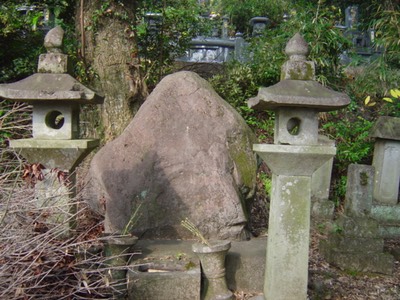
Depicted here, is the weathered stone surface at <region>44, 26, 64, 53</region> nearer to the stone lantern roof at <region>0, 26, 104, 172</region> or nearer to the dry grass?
the stone lantern roof at <region>0, 26, 104, 172</region>

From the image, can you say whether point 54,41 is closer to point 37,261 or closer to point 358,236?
point 37,261

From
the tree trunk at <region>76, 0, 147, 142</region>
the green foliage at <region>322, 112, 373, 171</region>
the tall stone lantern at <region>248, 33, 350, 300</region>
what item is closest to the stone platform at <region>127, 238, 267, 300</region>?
the tall stone lantern at <region>248, 33, 350, 300</region>

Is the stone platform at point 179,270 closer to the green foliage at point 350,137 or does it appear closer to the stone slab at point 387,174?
the stone slab at point 387,174

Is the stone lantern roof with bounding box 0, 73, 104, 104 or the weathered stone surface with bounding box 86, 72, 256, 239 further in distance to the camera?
the weathered stone surface with bounding box 86, 72, 256, 239

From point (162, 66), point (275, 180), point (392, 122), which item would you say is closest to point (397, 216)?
point (392, 122)

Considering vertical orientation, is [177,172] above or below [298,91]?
below

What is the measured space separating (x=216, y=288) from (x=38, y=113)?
2.22 meters

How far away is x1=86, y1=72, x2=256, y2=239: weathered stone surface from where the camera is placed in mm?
4191

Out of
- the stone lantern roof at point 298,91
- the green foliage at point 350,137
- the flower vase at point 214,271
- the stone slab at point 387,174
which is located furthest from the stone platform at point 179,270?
the green foliage at point 350,137

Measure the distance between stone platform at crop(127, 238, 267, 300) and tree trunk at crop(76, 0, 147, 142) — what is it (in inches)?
119

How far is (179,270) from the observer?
356 centimetres

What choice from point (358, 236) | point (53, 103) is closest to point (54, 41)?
point (53, 103)

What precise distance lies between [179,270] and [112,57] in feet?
13.7

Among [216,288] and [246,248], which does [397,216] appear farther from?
[216,288]
